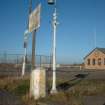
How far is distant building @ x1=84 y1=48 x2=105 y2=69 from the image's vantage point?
193ft

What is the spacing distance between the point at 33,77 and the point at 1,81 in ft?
27.2

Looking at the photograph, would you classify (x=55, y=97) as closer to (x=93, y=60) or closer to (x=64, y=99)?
(x=64, y=99)

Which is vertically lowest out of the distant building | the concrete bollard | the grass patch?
the grass patch

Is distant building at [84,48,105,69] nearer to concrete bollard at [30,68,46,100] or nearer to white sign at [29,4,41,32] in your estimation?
white sign at [29,4,41,32]

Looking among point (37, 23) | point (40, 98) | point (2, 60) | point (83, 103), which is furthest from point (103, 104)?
point (2, 60)

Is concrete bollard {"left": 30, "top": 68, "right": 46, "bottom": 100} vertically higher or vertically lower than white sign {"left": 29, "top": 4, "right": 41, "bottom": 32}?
lower

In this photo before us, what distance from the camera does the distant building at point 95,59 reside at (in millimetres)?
58688

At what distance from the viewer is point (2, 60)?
3838 centimetres

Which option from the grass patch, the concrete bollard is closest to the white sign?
the concrete bollard

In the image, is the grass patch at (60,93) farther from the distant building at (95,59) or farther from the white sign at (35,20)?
the distant building at (95,59)

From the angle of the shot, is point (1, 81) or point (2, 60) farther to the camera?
point (2, 60)

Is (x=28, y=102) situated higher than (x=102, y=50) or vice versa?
(x=102, y=50)

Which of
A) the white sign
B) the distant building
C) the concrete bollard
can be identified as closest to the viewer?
the concrete bollard

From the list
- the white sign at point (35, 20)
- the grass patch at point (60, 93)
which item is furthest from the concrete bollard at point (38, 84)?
the white sign at point (35, 20)
